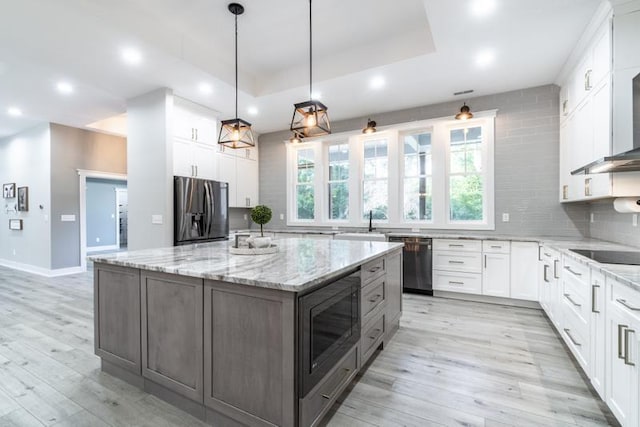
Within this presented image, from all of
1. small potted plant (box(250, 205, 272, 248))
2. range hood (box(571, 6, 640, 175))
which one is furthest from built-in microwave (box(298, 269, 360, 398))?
range hood (box(571, 6, 640, 175))

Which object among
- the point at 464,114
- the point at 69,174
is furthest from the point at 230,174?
the point at 464,114

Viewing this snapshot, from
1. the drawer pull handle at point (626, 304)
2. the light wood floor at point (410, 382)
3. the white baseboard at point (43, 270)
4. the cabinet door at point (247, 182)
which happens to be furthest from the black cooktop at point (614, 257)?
the white baseboard at point (43, 270)

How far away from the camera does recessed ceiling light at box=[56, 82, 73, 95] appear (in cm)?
388

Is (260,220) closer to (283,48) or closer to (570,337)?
(283,48)

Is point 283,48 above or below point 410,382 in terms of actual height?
above

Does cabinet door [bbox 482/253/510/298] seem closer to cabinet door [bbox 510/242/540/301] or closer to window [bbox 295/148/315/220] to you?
cabinet door [bbox 510/242/540/301]

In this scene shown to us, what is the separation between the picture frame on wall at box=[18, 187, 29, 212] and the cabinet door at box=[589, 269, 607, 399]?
8797 millimetres

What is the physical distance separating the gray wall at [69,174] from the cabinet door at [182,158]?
3.27 metres

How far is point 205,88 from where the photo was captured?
13.1ft

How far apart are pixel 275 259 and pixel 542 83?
425 cm

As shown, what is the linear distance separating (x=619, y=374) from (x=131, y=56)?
4.66 metres

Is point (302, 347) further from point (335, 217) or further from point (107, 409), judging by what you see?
point (335, 217)

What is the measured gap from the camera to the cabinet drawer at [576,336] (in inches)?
81.6

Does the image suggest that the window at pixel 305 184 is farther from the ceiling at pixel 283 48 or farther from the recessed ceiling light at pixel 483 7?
the recessed ceiling light at pixel 483 7
